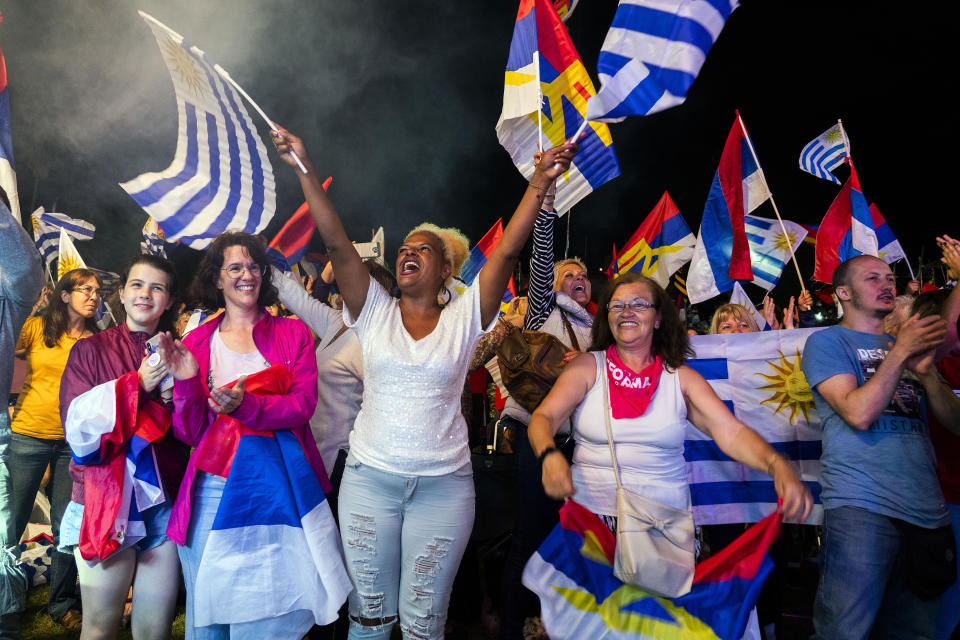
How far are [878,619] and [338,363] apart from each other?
269 cm

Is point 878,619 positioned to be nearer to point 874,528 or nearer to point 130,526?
point 874,528

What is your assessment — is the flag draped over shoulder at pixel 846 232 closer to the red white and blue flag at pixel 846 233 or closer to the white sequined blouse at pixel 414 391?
the red white and blue flag at pixel 846 233

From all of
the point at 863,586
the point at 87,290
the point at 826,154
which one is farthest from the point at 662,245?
the point at 87,290

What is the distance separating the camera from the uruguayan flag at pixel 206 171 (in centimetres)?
281

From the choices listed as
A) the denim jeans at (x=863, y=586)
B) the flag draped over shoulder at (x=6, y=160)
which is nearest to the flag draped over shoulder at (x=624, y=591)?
the denim jeans at (x=863, y=586)

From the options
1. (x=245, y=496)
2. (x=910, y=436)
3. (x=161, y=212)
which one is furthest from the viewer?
(x=161, y=212)

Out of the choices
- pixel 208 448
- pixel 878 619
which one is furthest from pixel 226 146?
pixel 878 619

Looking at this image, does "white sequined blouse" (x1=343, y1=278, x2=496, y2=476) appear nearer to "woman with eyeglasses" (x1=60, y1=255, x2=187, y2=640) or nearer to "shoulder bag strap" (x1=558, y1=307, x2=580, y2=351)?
"woman with eyeglasses" (x1=60, y1=255, x2=187, y2=640)

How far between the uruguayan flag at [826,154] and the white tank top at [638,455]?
5710 mm

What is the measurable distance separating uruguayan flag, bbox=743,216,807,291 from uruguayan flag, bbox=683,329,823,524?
3568 millimetres

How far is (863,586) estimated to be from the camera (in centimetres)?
243

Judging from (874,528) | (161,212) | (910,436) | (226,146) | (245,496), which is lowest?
(874,528)

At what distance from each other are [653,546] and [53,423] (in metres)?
3.79

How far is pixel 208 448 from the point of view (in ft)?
8.03
